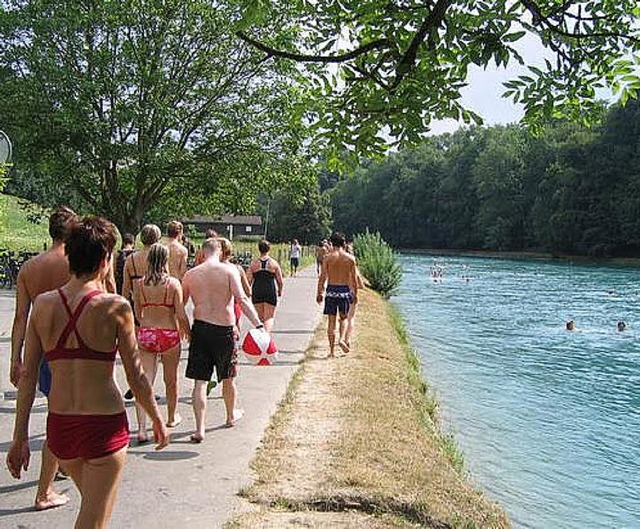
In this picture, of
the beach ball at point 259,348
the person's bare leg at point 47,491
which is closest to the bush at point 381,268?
the beach ball at point 259,348

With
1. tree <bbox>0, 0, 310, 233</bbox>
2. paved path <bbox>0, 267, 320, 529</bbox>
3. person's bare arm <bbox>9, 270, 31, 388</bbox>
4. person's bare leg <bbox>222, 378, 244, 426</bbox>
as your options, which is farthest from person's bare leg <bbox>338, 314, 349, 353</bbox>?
tree <bbox>0, 0, 310, 233</bbox>

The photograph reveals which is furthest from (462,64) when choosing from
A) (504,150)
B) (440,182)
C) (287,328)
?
(440,182)

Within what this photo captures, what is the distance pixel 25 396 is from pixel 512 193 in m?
103

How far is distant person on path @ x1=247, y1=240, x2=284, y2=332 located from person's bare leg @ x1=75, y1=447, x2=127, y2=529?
7.95 m

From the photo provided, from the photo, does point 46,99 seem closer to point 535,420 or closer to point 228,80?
point 228,80

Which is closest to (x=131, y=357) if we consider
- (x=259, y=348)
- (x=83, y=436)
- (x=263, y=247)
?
(x=83, y=436)

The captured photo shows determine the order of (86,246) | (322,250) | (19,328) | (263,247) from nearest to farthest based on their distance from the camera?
(86,246) → (19,328) → (263,247) → (322,250)

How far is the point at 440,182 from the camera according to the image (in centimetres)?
12006

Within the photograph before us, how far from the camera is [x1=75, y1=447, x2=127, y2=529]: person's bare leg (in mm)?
3486

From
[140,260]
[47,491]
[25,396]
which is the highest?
[140,260]

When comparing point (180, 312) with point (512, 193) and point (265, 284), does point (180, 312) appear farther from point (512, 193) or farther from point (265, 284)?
point (512, 193)

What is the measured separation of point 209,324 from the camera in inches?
275

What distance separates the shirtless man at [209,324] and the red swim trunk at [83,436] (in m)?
3.38

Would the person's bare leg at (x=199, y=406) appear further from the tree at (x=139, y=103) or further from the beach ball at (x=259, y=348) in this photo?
the tree at (x=139, y=103)
